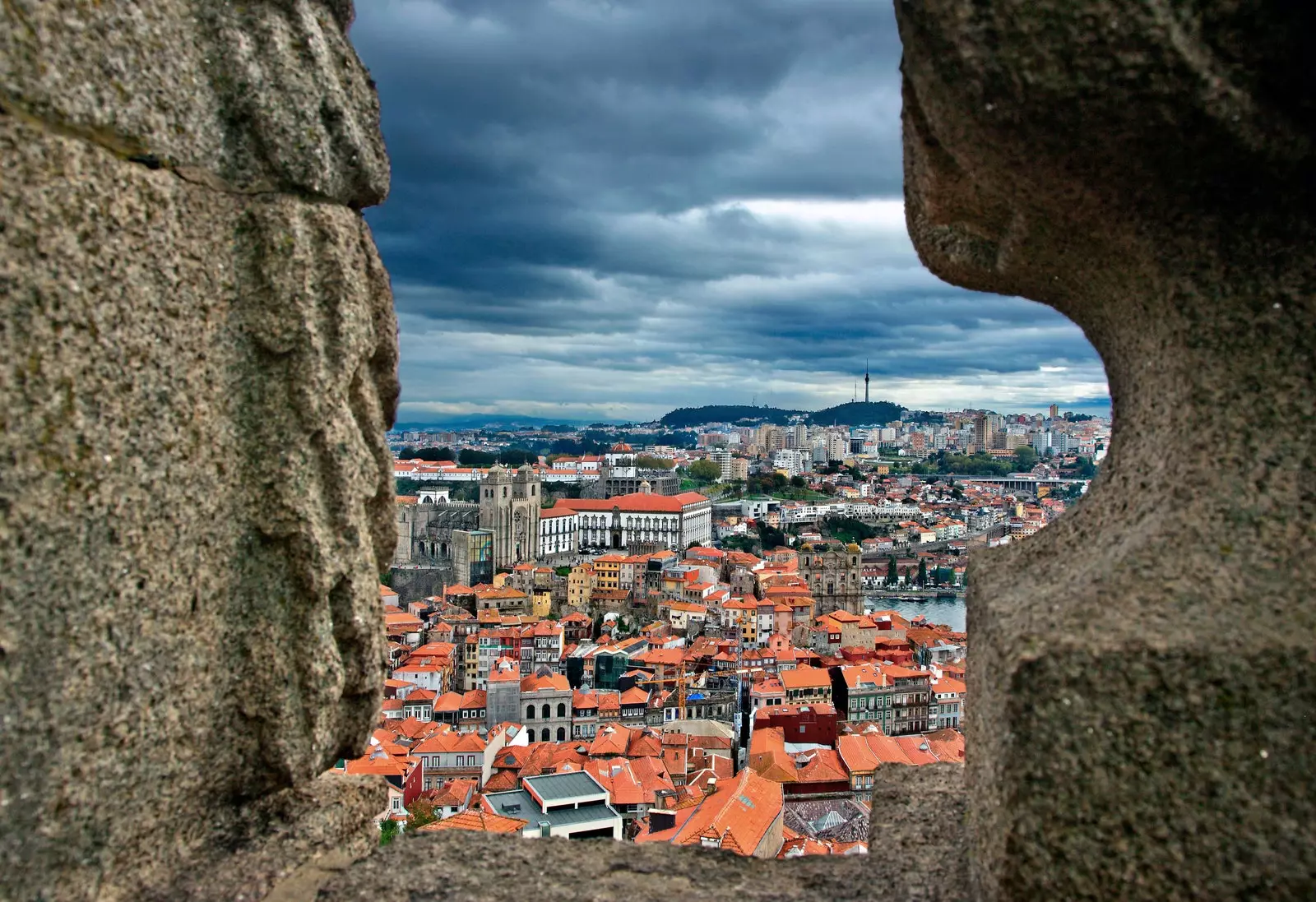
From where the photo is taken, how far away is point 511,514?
37844 millimetres

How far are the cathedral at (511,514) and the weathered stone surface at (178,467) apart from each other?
116 feet

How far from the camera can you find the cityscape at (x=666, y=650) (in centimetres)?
1044

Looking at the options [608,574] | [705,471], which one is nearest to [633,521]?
[608,574]

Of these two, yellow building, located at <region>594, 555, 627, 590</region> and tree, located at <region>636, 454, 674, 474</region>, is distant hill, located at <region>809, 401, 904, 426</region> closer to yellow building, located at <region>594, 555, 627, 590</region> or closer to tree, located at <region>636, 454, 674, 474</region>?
tree, located at <region>636, 454, 674, 474</region>

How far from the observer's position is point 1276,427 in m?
1.11

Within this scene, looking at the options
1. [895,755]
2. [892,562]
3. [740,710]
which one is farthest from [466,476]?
[895,755]

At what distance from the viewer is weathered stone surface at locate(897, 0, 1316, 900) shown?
1.00m

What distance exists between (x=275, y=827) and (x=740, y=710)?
1863cm

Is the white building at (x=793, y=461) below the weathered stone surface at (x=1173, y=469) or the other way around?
below

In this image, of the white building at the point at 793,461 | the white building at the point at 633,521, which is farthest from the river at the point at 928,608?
the white building at the point at 793,461

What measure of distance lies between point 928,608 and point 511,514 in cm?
1584

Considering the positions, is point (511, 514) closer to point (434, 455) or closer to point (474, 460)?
point (474, 460)

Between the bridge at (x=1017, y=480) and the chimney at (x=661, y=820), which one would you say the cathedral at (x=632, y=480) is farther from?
the chimney at (x=661, y=820)

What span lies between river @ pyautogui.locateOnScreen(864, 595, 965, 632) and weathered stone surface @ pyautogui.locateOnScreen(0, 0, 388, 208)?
115 ft
